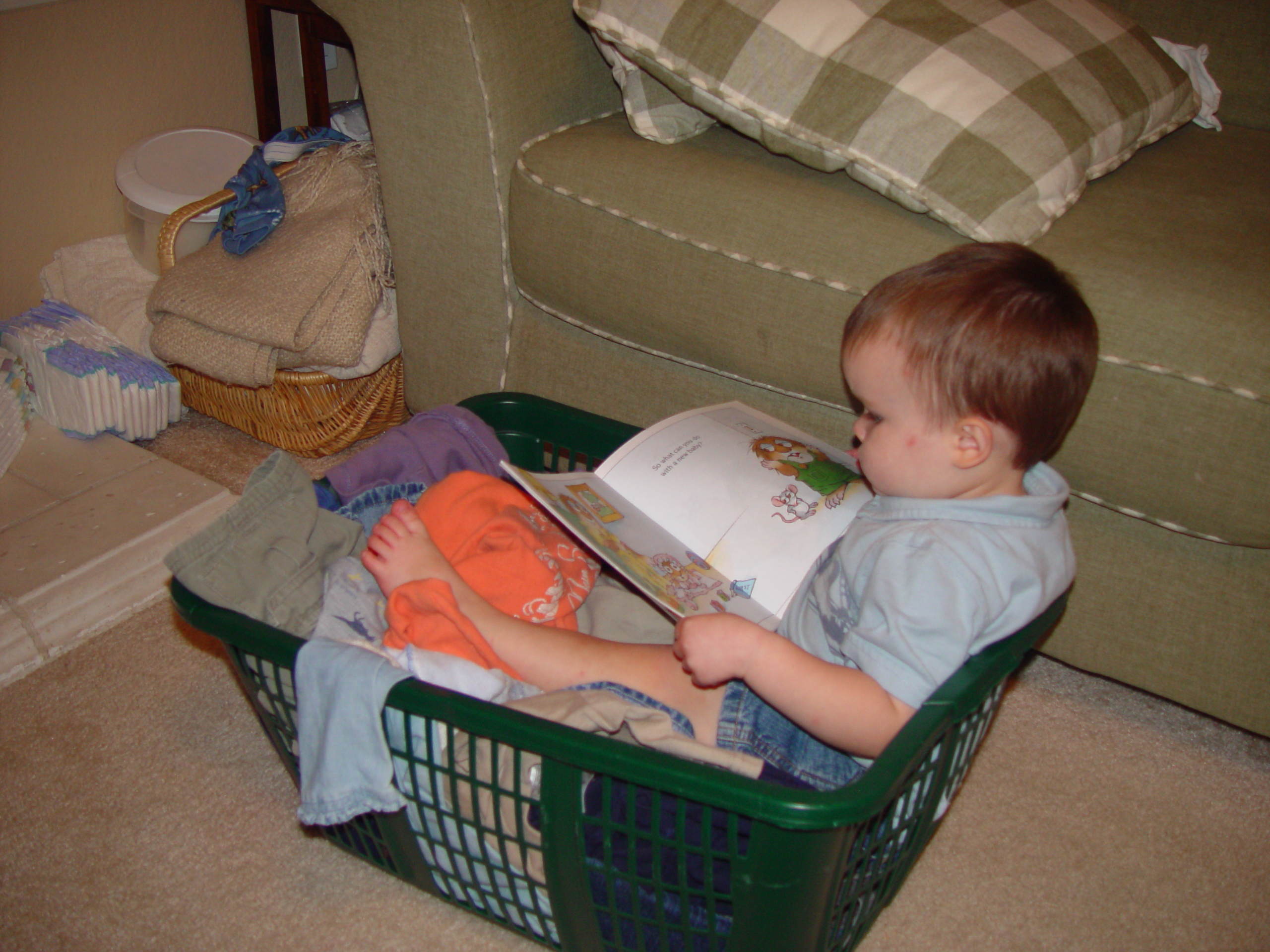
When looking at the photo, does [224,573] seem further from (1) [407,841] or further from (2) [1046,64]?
(2) [1046,64]

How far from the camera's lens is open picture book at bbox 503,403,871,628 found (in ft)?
2.54

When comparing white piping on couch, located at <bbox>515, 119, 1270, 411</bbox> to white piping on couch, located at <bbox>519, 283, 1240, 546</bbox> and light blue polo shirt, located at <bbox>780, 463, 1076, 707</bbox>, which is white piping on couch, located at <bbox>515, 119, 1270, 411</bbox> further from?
light blue polo shirt, located at <bbox>780, 463, 1076, 707</bbox>

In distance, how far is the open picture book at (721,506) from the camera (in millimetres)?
775

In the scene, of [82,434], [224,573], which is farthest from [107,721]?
[82,434]

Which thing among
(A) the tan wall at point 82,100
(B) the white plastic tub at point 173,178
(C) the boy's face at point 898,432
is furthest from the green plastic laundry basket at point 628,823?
(A) the tan wall at point 82,100

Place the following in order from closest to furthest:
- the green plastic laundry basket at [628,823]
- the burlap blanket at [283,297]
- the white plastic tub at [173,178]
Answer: the green plastic laundry basket at [628,823]
the burlap blanket at [283,297]
the white plastic tub at [173,178]

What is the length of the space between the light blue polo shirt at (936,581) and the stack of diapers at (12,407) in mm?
986

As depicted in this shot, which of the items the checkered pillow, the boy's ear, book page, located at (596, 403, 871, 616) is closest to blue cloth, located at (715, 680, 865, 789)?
book page, located at (596, 403, 871, 616)

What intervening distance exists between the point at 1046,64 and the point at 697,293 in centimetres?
38

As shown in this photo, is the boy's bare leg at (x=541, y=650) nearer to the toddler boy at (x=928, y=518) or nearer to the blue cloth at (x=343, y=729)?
the toddler boy at (x=928, y=518)

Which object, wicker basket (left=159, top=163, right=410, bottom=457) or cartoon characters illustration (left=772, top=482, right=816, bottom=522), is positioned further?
wicker basket (left=159, top=163, right=410, bottom=457)

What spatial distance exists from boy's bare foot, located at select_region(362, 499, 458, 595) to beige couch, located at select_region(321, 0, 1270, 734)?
0.31 meters

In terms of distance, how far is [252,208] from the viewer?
1175 mm

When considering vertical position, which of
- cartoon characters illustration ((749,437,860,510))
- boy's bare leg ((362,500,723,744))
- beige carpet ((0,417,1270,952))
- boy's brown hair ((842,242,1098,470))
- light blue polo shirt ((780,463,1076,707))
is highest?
boy's brown hair ((842,242,1098,470))
